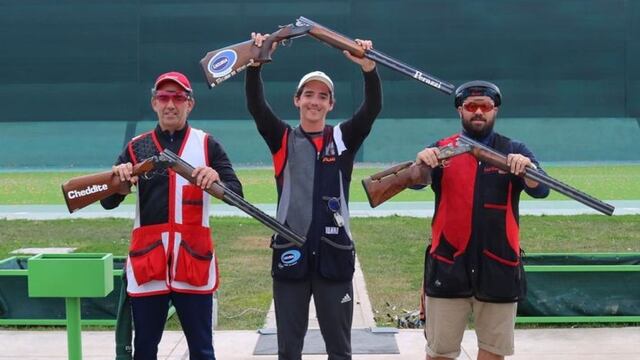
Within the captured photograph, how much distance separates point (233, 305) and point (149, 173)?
3564mm

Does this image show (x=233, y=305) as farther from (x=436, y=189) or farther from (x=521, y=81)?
(x=521, y=81)

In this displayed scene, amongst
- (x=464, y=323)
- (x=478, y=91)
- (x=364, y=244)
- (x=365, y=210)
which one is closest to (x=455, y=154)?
(x=478, y=91)

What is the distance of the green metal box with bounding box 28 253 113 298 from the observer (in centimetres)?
449

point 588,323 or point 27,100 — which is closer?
point 588,323

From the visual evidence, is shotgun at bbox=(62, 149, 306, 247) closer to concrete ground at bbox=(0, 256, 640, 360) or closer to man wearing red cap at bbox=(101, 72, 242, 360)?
man wearing red cap at bbox=(101, 72, 242, 360)

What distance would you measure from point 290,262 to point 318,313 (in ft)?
0.98

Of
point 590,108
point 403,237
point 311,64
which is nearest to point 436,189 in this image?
point 403,237

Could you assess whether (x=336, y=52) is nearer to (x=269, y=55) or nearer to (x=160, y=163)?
(x=269, y=55)

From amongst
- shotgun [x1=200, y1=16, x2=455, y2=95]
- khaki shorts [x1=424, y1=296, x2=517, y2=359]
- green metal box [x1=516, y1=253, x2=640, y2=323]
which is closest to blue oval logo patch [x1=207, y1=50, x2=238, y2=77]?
shotgun [x1=200, y1=16, x2=455, y2=95]

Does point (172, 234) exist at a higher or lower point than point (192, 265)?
higher

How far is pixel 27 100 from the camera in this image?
32.9 meters

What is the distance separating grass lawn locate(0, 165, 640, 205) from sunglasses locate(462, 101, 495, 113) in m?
12.3

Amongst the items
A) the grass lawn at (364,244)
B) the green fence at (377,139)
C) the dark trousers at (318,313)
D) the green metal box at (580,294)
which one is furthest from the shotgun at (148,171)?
the green fence at (377,139)

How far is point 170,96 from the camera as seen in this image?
418cm
